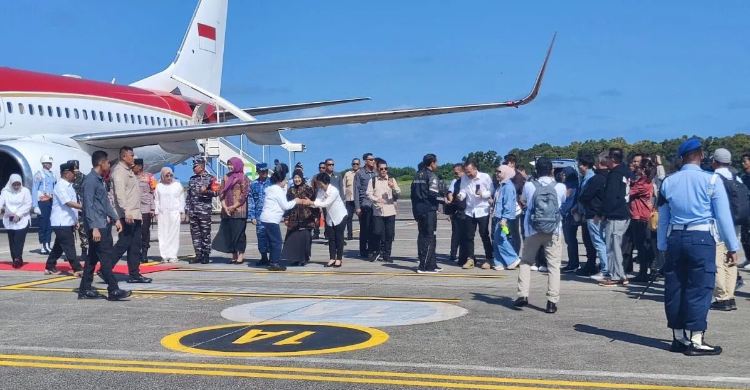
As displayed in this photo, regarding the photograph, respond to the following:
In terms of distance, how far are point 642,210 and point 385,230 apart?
4.67 m

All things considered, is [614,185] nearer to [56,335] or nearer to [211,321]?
[211,321]

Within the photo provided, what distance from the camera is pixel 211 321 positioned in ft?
27.8

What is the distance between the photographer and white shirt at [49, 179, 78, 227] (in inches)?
469

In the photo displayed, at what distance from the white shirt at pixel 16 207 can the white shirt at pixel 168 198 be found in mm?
2106

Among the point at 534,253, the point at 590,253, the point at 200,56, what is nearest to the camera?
the point at 534,253

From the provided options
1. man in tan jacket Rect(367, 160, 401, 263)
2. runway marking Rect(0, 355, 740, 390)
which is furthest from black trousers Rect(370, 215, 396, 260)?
runway marking Rect(0, 355, 740, 390)

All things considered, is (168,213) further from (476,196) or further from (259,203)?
(476,196)

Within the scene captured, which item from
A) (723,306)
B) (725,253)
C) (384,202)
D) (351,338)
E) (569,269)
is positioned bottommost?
(351,338)

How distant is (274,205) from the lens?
13406mm

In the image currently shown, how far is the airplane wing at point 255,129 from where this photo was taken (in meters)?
23.2

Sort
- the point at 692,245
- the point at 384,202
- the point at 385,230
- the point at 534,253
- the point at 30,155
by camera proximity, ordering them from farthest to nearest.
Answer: the point at 30,155, the point at 385,230, the point at 384,202, the point at 534,253, the point at 692,245

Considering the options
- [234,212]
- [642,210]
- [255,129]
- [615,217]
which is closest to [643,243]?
[642,210]

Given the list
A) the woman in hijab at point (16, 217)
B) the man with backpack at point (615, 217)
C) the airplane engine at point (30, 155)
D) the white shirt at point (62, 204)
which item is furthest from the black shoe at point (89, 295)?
the airplane engine at point (30, 155)

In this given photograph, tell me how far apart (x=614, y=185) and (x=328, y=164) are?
6.42 meters
